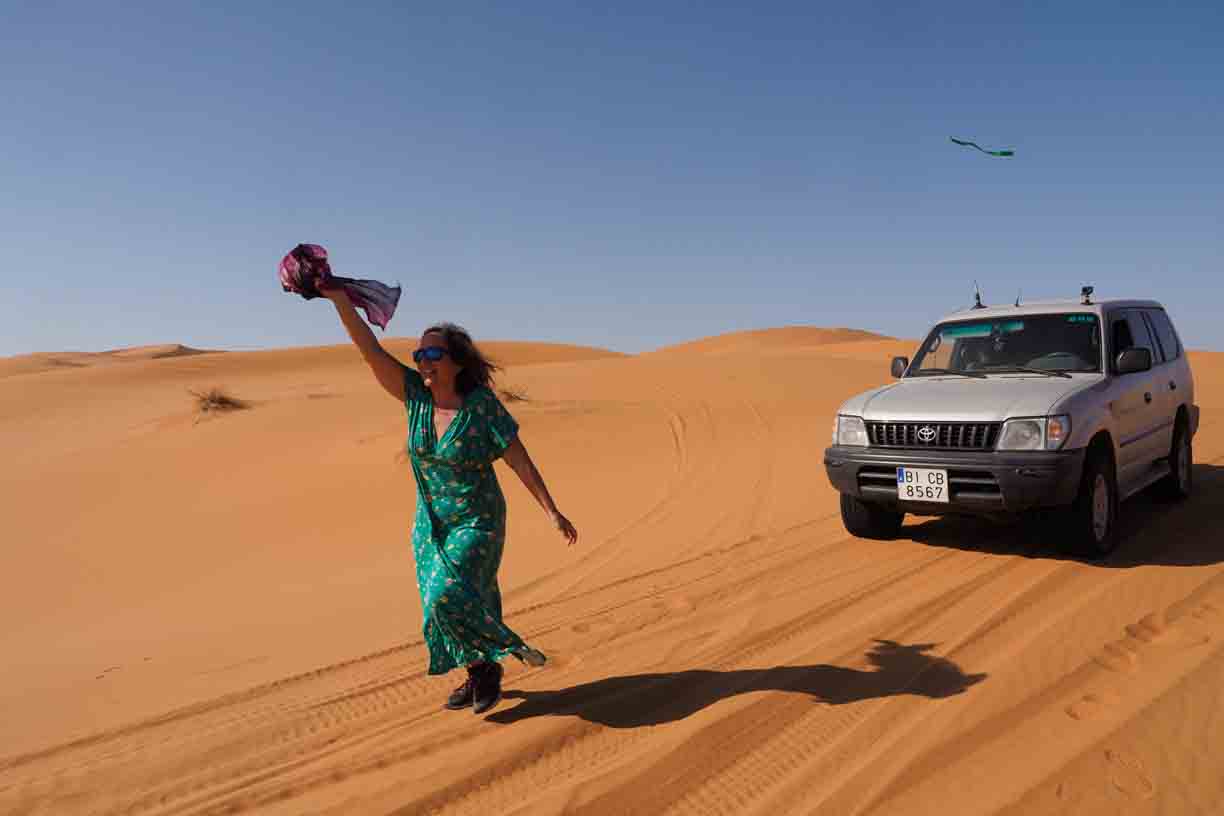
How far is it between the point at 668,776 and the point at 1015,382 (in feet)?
15.6

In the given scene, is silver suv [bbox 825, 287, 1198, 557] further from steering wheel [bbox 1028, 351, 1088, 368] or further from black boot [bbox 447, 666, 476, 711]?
black boot [bbox 447, 666, 476, 711]

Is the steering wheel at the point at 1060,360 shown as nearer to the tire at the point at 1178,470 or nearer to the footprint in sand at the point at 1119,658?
the tire at the point at 1178,470

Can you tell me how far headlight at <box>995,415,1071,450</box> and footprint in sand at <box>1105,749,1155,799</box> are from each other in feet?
9.48

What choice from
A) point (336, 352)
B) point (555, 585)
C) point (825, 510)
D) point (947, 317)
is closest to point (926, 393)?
point (947, 317)

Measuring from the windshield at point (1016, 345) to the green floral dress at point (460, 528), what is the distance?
506 cm

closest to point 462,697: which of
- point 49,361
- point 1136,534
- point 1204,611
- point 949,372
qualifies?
point 1204,611

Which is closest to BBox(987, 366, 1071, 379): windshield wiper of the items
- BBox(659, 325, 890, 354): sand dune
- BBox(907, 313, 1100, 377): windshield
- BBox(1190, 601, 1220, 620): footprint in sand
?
BBox(907, 313, 1100, 377): windshield

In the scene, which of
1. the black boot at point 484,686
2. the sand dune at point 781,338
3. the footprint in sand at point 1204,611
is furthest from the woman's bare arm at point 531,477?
the sand dune at point 781,338

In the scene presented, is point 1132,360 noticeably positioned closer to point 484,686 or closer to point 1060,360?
point 1060,360

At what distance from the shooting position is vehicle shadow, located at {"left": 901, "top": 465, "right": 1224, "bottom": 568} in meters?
6.08

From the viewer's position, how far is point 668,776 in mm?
3189

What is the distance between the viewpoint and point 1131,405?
6.75 metres

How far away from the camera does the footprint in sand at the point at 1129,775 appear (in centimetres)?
295

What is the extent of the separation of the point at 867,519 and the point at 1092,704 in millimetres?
3385
